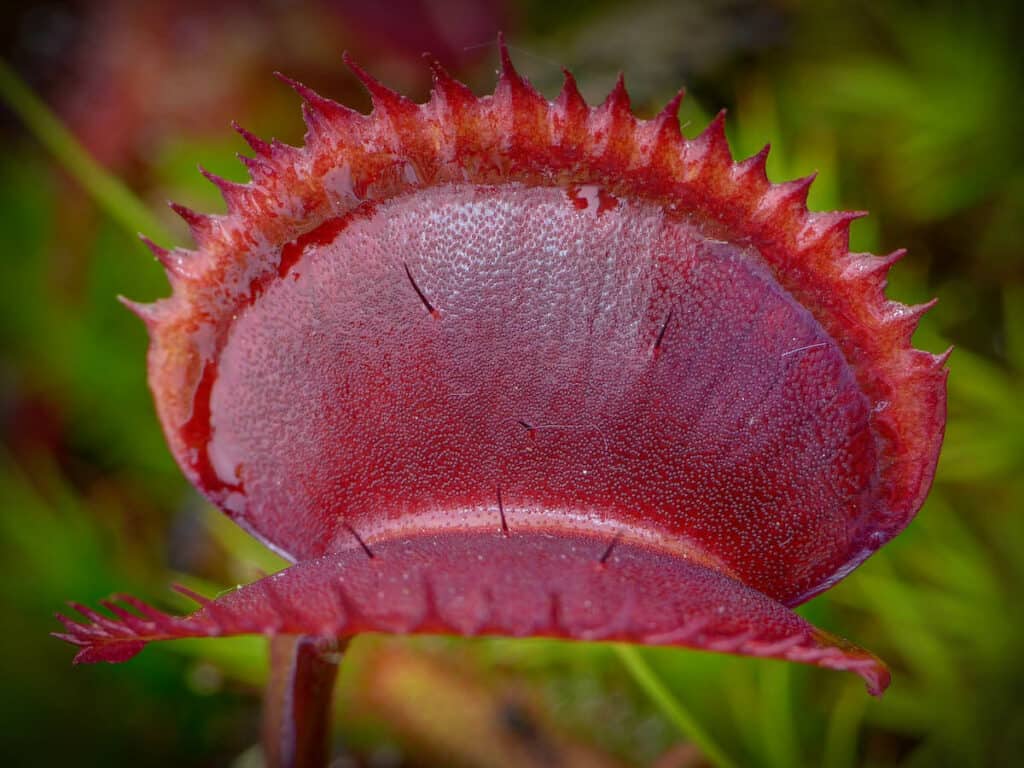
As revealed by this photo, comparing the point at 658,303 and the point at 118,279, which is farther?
the point at 118,279

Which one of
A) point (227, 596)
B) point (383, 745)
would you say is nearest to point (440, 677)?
point (383, 745)

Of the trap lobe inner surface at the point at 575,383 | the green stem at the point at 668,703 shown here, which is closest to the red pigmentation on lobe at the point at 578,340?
the trap lobe inner surface at the point at 575,383

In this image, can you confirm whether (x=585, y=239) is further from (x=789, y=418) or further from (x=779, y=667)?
(x=779, y=667)

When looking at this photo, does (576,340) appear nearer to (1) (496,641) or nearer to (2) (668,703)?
(2) (668,703)

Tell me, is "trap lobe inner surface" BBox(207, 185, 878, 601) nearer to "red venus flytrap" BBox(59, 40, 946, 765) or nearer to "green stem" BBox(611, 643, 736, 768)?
"red venus flytrap" BBox(59, 40, 946, 765)

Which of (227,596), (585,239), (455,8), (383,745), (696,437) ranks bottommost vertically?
(383,745)

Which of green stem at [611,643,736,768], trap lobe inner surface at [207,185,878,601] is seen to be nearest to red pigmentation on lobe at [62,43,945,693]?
trap lobe inner surface at [207,185,878,601]

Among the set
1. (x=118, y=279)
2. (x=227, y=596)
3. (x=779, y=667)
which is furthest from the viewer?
(x=118, y=279)
